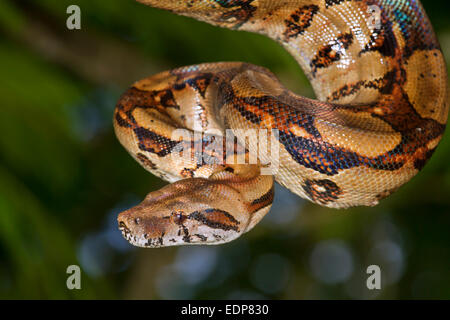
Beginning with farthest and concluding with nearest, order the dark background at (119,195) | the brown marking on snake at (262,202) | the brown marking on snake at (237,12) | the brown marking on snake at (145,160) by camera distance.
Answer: the dark background at (119,195)
the brown marking on snake at (145,160)
the brown marking on snake at (237,12)
the brown marking on snake at (262,202)

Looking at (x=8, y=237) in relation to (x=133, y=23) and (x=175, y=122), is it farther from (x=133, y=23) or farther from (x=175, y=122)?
(x=133, y=23)

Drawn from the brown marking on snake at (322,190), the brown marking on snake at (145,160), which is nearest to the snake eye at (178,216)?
the brown marking on snake at (145,160)

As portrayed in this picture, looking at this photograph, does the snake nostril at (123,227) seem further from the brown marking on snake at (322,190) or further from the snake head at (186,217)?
the brown marking on snake at (322,190)

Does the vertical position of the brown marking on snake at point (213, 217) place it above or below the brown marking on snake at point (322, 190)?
below

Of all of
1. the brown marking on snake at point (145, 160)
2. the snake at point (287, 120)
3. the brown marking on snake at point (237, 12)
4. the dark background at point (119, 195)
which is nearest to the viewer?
the snake at point (287, 120)

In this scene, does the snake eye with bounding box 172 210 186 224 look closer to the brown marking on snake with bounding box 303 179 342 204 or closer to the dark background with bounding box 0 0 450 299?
the brown marking on snake with bounding box 303 179 342 204

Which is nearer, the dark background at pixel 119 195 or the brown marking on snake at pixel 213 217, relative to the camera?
the brown marking on snake at pixel 213 217

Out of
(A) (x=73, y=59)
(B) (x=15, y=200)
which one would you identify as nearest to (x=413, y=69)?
(B) (x=15, y=200)
